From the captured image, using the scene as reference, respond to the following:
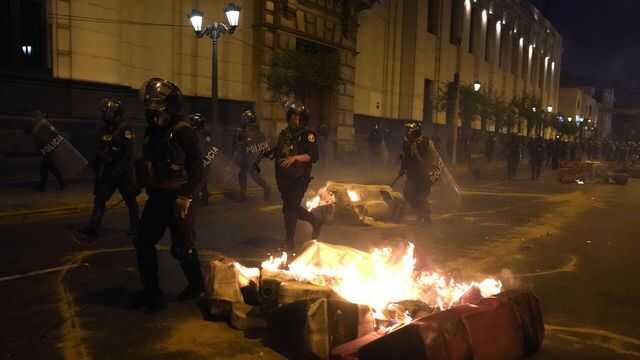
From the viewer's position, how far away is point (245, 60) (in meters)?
21.9

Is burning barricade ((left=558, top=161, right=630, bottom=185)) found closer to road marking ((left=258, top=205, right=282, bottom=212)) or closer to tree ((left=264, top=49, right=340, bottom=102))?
tree ((left=264, top=49, right=340, bottom=102))

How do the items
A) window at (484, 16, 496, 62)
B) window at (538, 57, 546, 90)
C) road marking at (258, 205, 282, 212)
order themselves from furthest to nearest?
window at (538, 57, 546, 90) < window at (484, 16, 496, 62) < road marking at (258, 205, 282, 212)

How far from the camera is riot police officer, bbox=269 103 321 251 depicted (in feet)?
23.3

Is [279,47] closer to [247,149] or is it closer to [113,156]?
[247,149]

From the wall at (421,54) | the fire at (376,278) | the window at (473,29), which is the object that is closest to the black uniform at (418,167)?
the fire at (376,278)

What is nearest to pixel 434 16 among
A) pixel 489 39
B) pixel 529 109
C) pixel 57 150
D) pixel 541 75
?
pixel 489 39

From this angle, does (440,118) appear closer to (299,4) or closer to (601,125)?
(299,4)

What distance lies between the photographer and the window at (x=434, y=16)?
36219 mm

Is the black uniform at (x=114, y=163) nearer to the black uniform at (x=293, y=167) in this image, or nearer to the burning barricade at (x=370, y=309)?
the black uniform at (x=293, y=167)

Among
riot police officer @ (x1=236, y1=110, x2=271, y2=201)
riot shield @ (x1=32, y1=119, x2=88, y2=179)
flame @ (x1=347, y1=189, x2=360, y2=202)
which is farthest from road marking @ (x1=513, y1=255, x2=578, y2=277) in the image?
riot shield @ (x1=32, y1=119, x2=88, y2=179)

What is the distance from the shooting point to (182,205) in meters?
4.93

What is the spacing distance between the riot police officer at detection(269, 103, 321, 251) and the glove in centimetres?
223

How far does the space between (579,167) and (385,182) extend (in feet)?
28.6

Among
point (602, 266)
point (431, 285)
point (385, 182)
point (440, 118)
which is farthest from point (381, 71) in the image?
point (431, 285)
